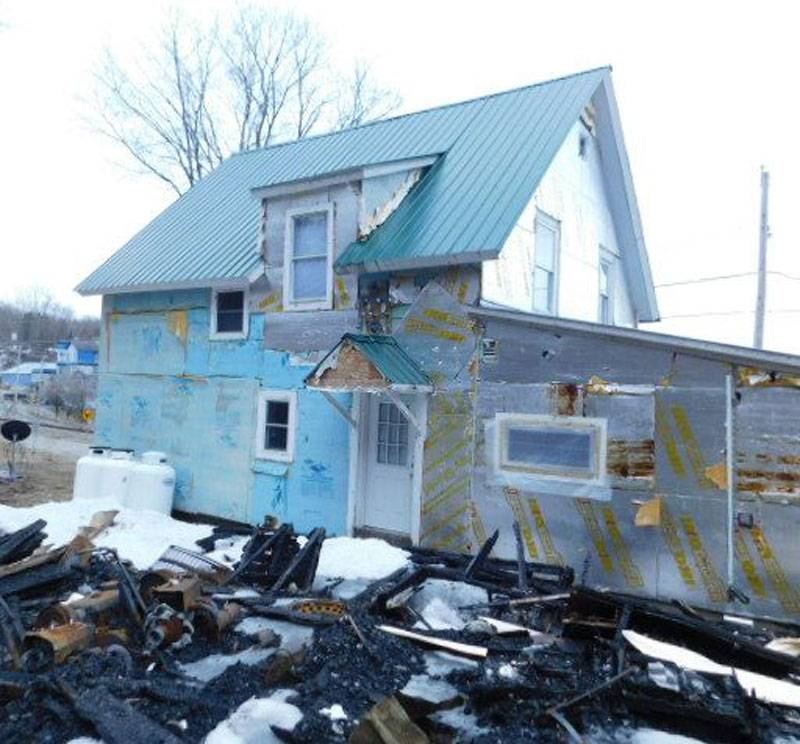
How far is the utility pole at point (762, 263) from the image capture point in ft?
66.4

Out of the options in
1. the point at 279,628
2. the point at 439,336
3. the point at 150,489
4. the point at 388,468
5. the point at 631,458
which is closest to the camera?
the point at 279,628

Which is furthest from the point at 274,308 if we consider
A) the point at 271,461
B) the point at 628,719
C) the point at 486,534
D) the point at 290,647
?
the point at 628,719

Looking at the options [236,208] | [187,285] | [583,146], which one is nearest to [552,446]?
[583,146]

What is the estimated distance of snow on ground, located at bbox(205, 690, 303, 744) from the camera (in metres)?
4.29

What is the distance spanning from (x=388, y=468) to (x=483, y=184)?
458 centimetres

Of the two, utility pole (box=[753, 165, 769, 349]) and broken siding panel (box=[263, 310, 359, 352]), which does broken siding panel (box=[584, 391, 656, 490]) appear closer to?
broken siding panel (box=[263, 310, 359, 352])

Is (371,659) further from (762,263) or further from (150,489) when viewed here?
Result: (762,263)

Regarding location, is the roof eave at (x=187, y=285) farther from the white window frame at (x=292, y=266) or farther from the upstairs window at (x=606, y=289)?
the upstairs window at (x=606, y=289)

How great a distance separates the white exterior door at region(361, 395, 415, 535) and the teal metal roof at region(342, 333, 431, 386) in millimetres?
871

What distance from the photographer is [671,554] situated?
7594 millimetres

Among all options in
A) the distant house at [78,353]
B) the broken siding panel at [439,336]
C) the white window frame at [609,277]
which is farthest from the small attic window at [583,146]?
the distant house at [78,353]

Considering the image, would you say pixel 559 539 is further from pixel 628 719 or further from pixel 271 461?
pixel 271 461

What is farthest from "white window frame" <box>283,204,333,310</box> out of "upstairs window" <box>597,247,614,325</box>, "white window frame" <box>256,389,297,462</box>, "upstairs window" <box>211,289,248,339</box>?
"upstairs window" <box>597,247,614,325</box>

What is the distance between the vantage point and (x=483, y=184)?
9992 millimetres
